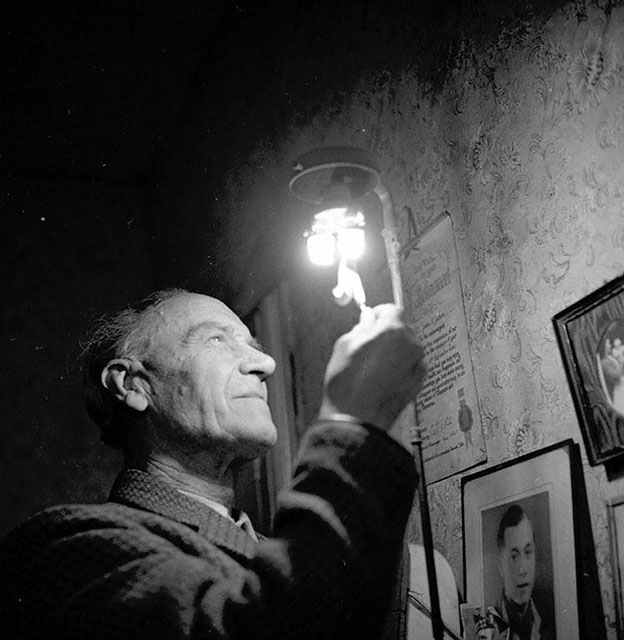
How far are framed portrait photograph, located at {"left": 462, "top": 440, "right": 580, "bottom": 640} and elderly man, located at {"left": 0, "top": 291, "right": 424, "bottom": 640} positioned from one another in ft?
1.53

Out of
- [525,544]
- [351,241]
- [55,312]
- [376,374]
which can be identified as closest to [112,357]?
[351,241]

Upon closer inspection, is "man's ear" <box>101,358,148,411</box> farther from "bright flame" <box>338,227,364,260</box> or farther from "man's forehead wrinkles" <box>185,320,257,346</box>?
"bright flame" <box>338,227,364,260</box>

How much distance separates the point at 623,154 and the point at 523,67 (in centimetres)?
35

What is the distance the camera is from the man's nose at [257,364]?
1.34m

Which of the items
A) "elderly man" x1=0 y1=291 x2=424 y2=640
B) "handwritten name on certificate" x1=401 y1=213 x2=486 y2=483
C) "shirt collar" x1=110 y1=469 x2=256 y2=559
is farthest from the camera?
"handwritten name on certificate" x1=401 y1=213 x2=486 y2=483

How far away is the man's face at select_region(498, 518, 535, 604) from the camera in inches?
53.3

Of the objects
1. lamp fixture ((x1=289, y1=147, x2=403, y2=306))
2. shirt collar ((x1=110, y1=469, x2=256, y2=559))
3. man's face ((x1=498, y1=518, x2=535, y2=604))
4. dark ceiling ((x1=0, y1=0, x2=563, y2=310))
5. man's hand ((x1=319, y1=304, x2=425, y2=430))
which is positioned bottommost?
man's face ((x1=498, y1=518, x2=535, y2=604))

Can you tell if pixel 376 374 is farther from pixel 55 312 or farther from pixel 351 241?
pixel 55 312

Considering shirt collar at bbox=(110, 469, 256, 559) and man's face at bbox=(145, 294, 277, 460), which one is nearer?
shirt collar at bbox=(110, 469, 256, 559)

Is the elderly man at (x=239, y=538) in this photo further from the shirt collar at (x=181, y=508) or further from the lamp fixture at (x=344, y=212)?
the lamp fixture at (x=344, y=212)

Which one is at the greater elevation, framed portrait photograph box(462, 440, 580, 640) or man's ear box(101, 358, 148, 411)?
man's ear box(101, 358, 148, 411)

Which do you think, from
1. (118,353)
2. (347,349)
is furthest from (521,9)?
(118,353)

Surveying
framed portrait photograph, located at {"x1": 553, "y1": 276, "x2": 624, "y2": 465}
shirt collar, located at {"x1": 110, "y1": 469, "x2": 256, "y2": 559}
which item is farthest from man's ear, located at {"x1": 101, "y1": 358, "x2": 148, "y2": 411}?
framed portrait photograph, located at {"x1": 553, "y1": 276, "x2": 624, "y2": 465}

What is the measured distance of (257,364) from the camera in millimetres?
1348
